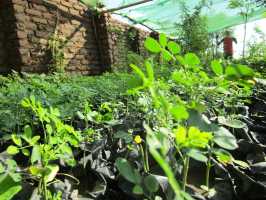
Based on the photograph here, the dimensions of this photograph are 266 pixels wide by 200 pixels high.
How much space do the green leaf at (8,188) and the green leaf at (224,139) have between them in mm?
395

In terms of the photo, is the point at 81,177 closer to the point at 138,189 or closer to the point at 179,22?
the point at 138,189

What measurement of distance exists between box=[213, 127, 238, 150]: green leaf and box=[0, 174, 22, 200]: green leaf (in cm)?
40

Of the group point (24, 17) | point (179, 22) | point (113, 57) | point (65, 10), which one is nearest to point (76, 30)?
point (65, 10)

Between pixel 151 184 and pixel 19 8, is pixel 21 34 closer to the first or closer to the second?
pixel 19 8

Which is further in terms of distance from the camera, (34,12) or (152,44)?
(34,12)

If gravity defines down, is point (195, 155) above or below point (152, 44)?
below

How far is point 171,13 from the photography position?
8.73 meters

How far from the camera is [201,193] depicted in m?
0.92

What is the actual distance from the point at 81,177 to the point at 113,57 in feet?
21.8

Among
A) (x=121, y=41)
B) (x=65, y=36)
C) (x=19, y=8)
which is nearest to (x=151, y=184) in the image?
(x=19, y=8)

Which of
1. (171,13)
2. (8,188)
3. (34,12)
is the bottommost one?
(8,188)

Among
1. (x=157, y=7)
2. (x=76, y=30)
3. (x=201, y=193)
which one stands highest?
(x=157, y=7)

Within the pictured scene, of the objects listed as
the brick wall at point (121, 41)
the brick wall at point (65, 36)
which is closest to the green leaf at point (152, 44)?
the brick wall at point (65, 36)

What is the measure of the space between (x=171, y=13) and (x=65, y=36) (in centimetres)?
357
